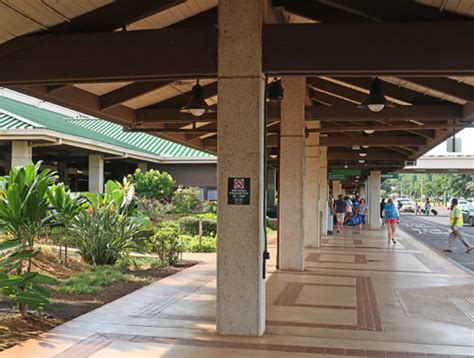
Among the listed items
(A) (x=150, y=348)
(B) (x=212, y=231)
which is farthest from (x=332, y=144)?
(A) (x=150, y=348)

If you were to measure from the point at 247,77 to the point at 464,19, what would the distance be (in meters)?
2.63

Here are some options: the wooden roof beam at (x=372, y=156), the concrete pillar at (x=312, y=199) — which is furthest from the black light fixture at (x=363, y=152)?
the concrete pillar at (x=312, y=199)

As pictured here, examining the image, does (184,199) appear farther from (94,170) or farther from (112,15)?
(112,15)

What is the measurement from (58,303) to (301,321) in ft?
12.1

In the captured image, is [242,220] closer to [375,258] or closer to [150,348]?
[150,348]

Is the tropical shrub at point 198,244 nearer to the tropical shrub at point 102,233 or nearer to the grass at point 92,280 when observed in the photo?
the tropical shrub at point 102,233

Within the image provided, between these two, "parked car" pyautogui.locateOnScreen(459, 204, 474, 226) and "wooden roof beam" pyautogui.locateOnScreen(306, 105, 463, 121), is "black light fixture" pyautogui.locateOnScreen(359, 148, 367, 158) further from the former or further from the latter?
"parked car" pyautogui.locateOnScreen(459, 204, 474, 226)

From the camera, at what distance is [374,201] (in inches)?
1254

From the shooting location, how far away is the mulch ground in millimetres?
7250

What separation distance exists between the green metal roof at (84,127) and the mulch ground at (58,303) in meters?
9.94

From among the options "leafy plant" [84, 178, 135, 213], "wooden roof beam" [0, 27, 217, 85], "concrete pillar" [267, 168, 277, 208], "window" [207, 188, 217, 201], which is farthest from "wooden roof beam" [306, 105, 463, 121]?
"concrete pillar" [267, 168, 277, 208]

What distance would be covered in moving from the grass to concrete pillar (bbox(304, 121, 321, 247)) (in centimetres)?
741

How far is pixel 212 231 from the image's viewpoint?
21297mm

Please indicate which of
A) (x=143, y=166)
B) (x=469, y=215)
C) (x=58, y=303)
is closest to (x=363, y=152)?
(x=143, y=166)
